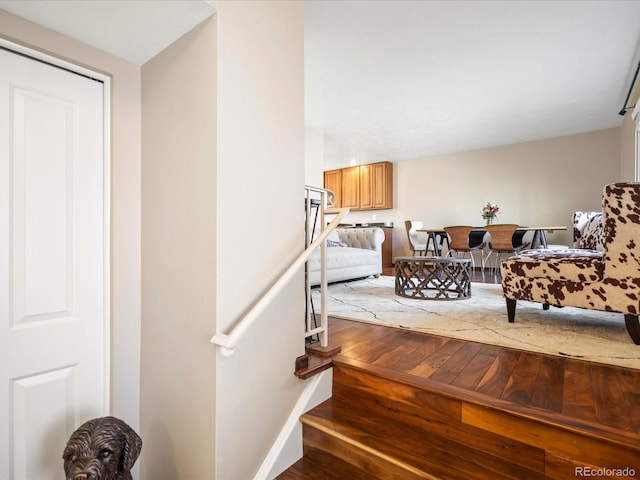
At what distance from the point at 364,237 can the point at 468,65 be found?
8.40 ft

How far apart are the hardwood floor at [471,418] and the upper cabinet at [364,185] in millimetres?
5780

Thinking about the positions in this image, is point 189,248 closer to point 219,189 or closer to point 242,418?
point 219,189

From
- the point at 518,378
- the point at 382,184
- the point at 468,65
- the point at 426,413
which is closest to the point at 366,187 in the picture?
the point at 382,184

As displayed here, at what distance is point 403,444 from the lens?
4.22ft

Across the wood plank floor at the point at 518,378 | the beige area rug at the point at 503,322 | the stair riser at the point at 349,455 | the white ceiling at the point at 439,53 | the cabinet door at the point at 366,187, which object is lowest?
the stair riser at the point at 349,455

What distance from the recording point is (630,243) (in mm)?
1771

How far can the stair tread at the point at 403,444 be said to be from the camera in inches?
44.3

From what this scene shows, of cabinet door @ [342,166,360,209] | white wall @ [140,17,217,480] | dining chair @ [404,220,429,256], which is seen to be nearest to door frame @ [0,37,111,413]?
white wall @ [140,17,217,480]

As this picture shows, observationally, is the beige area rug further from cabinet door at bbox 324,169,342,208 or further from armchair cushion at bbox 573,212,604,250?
cabinet door at bbox 324,169,342,208

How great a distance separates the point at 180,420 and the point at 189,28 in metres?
1.56

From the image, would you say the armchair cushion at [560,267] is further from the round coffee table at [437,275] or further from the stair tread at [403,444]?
the stair tread at [403,444]

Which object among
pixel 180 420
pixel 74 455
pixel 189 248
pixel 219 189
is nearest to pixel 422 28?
pixel 219 189

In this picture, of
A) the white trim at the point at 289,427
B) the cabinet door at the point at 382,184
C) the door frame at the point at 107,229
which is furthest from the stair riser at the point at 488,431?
the cabinet door at the point at 382,184

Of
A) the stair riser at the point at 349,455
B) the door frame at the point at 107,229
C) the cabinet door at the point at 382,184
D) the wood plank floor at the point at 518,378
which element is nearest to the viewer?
the wood plank floor at the point at 518,378
